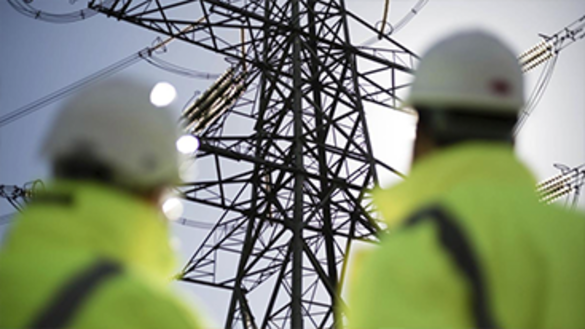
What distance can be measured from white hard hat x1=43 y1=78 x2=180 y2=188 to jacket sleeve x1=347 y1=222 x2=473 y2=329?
519mm

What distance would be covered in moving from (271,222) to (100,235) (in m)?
10.9

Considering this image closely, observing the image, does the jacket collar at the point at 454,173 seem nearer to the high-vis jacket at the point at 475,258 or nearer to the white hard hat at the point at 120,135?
the high-vis jacket at the point at 475,258

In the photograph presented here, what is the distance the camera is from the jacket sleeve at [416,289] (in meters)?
1.40

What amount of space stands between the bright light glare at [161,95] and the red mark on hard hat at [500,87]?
0.73 metres

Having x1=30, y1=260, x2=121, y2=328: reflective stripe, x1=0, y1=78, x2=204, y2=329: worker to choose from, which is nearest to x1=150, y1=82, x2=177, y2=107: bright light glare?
x1=0, y1=78, x2=204, y2=329: worker

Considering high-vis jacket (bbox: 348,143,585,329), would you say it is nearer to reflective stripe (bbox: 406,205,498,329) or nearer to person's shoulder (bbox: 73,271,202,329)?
reflective stripe (bbox: 406,205,498,329)

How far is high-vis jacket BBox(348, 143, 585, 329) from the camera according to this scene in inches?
55.4

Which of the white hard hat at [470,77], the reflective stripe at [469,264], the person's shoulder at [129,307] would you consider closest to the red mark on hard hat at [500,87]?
the white hard hat at [470,77]

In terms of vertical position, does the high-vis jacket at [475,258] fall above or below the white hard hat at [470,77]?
below

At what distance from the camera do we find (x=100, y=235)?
4.97 feet

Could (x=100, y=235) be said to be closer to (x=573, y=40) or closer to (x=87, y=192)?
(x=87, y=192)

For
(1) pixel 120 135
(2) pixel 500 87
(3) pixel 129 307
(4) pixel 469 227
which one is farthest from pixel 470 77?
(3) pixel 129 307

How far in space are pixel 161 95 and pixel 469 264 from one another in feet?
2.60

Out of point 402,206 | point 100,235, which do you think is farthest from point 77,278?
point 402,206
